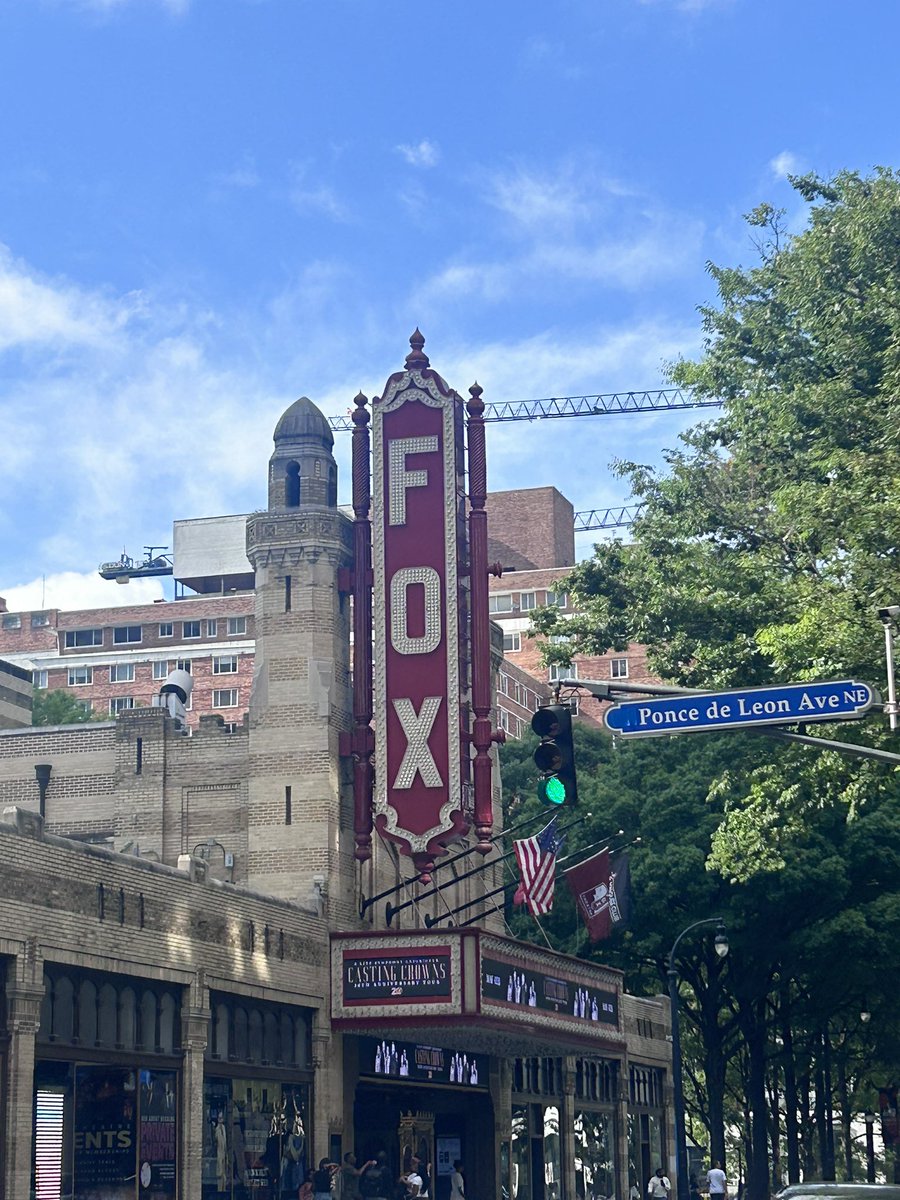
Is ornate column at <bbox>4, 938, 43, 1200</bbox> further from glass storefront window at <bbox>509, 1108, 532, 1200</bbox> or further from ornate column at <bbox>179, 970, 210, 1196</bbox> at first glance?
glass storefront window at <bbox>509, 1108, 532, 1200</bbox>

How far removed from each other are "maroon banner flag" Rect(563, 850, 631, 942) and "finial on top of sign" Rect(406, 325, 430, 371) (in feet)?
45.2

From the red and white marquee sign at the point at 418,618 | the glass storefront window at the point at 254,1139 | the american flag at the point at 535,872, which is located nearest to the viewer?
the glass storefront window at the point at 254,1139

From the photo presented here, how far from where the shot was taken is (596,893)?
4800 centimetres

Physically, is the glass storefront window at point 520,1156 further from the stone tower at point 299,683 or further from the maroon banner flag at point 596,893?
the stone tower at point 299,683

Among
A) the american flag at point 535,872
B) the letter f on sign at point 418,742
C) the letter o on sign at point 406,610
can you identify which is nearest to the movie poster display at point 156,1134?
the letter f on sign at point 418,742

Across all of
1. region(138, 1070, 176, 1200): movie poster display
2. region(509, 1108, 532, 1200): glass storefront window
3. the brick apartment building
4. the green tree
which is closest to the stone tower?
region(138, 1070, 176, 1200): movie poster display

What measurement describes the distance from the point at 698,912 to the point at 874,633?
26645 mm

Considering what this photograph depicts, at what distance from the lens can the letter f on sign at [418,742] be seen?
139ft

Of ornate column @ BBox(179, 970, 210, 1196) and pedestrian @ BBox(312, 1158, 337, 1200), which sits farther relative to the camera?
pedestrian @ BBox(312, 1158, 337, 1200)

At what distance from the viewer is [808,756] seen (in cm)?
3900

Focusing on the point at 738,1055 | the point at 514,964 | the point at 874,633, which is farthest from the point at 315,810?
the point at 738,1055

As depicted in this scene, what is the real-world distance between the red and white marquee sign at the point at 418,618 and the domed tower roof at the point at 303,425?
246 cm

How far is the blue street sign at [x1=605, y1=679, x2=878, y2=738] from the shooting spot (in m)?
21.2

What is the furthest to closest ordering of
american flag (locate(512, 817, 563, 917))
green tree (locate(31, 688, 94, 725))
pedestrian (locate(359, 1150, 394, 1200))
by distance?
1. green tree (locate(31, 688, 94, 725))
2. american flag (locate(512, 817, 563, 917))
3. pedestrian (locate(359, 1150, 394, 1200))
